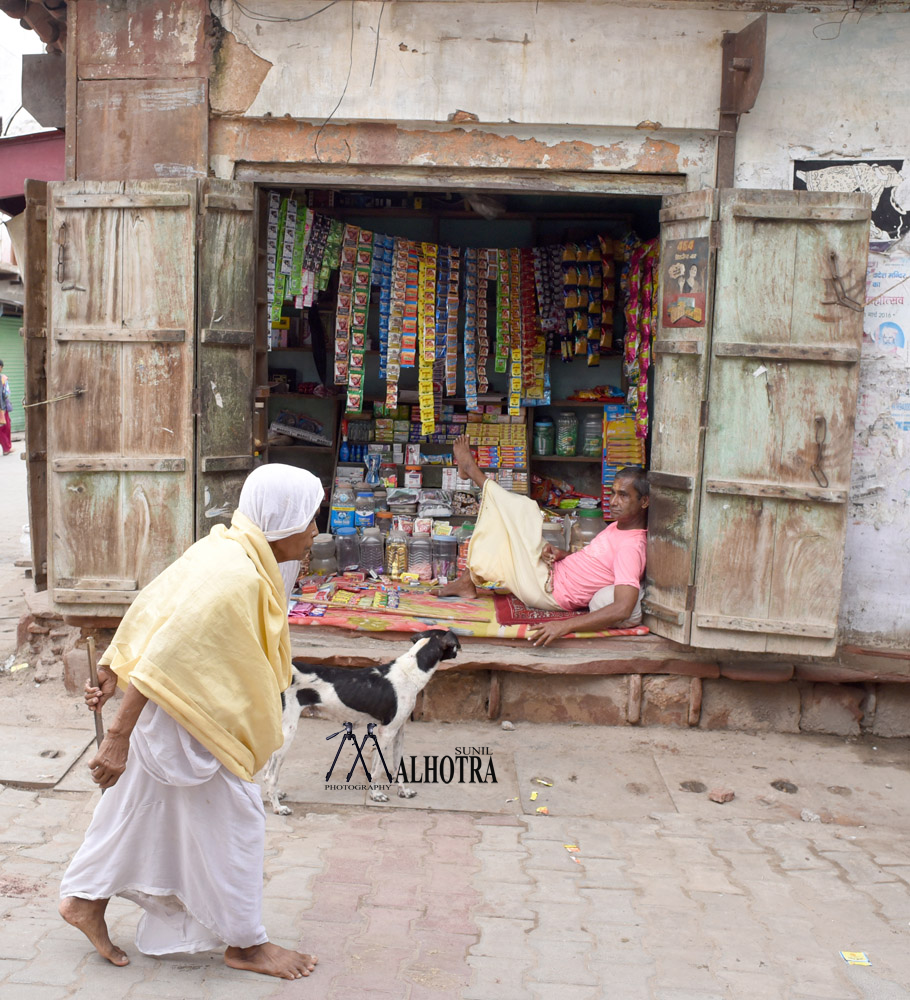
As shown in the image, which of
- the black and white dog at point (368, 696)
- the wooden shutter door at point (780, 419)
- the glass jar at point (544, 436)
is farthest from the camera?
the glass jar at point (544, 436)

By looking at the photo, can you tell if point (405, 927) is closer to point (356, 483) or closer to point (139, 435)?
point (139, 435)

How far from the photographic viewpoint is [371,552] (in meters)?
6.75

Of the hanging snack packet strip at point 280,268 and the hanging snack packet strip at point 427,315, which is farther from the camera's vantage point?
the hanging snack packet strip at point 427,315

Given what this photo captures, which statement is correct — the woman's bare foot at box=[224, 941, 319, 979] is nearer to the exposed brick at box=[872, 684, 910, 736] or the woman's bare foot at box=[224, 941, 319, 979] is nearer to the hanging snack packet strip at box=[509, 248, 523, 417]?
the exposed brick at box=[872, 684, 910, 736]

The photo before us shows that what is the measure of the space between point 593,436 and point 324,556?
2.45 m

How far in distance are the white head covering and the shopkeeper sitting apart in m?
2.64

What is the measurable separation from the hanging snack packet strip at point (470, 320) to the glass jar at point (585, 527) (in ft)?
3.92

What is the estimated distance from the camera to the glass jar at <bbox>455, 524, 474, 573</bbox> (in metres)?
6.39

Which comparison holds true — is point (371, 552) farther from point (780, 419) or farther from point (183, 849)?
point (183, 849)

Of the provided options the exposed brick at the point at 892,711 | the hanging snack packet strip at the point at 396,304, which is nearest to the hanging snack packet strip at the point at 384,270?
the hanging snack packet strip at the point at 396,304

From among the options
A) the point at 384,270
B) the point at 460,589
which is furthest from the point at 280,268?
the point at 460,589

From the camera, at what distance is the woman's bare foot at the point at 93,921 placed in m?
2.85

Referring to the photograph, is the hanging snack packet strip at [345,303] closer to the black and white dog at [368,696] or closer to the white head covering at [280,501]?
the black and white dog at [368,696]

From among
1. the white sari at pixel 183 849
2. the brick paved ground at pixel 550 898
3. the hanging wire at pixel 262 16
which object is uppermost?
the hanging wire at pixel 262 16
